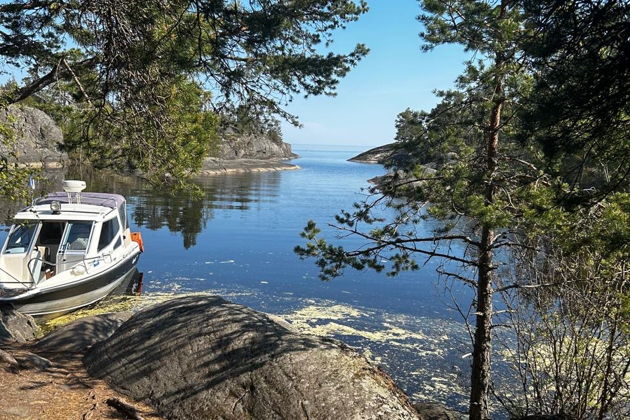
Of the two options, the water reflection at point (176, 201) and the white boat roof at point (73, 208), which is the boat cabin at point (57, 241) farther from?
the water reflection at point (176, 201)

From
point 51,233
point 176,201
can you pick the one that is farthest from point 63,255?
point 176,201

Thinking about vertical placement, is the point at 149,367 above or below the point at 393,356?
above

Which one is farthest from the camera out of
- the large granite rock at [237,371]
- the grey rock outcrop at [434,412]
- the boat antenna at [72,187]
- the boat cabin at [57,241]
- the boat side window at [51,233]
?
the boat antenna at [72,187]

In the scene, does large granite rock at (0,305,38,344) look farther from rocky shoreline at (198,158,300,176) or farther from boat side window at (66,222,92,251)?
rocky shoreline at (198,158,300,176)

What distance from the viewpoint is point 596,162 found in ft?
16.0

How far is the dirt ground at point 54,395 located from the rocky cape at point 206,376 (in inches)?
0.4

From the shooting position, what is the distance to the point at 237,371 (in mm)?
5695

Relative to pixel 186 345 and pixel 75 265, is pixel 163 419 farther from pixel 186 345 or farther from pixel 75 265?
pixel 75 265

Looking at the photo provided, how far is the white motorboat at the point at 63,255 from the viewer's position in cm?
1182

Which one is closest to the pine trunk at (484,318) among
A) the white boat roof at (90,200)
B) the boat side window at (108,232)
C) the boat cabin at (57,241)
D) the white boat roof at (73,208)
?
the boat cabin at (57,241)

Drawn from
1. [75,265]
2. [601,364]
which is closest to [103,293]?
[75,265]

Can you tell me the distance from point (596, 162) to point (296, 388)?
3.74 m

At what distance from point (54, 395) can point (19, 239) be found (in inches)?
335

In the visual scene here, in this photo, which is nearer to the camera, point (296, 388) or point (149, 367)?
point (296, 388)
